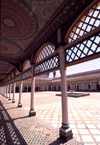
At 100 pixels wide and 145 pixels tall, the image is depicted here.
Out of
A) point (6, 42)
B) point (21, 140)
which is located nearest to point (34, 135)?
point (21, 140)

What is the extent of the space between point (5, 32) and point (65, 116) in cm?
371

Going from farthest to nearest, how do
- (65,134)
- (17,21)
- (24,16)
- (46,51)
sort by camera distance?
1. (46,51)
2. (17,21)
3. (24,16)
4. (65,134)

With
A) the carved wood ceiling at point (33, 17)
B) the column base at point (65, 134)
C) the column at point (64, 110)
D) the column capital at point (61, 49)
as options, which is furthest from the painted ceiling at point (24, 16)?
the column base at point (65, 134)

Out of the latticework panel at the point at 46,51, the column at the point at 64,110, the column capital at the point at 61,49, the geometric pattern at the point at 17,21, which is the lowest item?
the column at the point at 64,110

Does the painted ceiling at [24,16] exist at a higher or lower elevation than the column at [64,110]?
higher

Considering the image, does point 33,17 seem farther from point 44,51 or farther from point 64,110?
point 64,110

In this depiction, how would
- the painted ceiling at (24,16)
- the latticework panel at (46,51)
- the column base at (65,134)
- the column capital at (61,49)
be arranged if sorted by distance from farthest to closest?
1. the latticework panel at (46,51)
2. the column capital at (61,49)
3. the column base at (65,134)
4. the painted ceiling at (24,16)

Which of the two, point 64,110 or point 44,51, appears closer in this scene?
point 64,110

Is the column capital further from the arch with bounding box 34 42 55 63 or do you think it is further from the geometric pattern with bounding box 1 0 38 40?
the geometric pattern with bounding box 1 0 38 40

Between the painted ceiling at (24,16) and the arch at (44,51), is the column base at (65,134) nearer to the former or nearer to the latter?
the arch at (44,51)

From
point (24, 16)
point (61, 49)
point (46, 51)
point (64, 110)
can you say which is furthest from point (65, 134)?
point (24, 16)

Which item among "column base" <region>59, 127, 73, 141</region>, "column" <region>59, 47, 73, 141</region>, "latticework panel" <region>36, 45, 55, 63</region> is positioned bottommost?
"column base" <region>59, 127, 73, 141</region>

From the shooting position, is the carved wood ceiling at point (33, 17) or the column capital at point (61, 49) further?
the column capital at point (61, 49)

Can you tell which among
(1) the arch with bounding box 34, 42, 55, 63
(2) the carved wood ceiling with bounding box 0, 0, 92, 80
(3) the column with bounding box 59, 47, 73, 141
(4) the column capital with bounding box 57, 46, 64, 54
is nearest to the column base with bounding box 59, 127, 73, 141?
(3) the column with bounding box 59, 47, 73, 141
